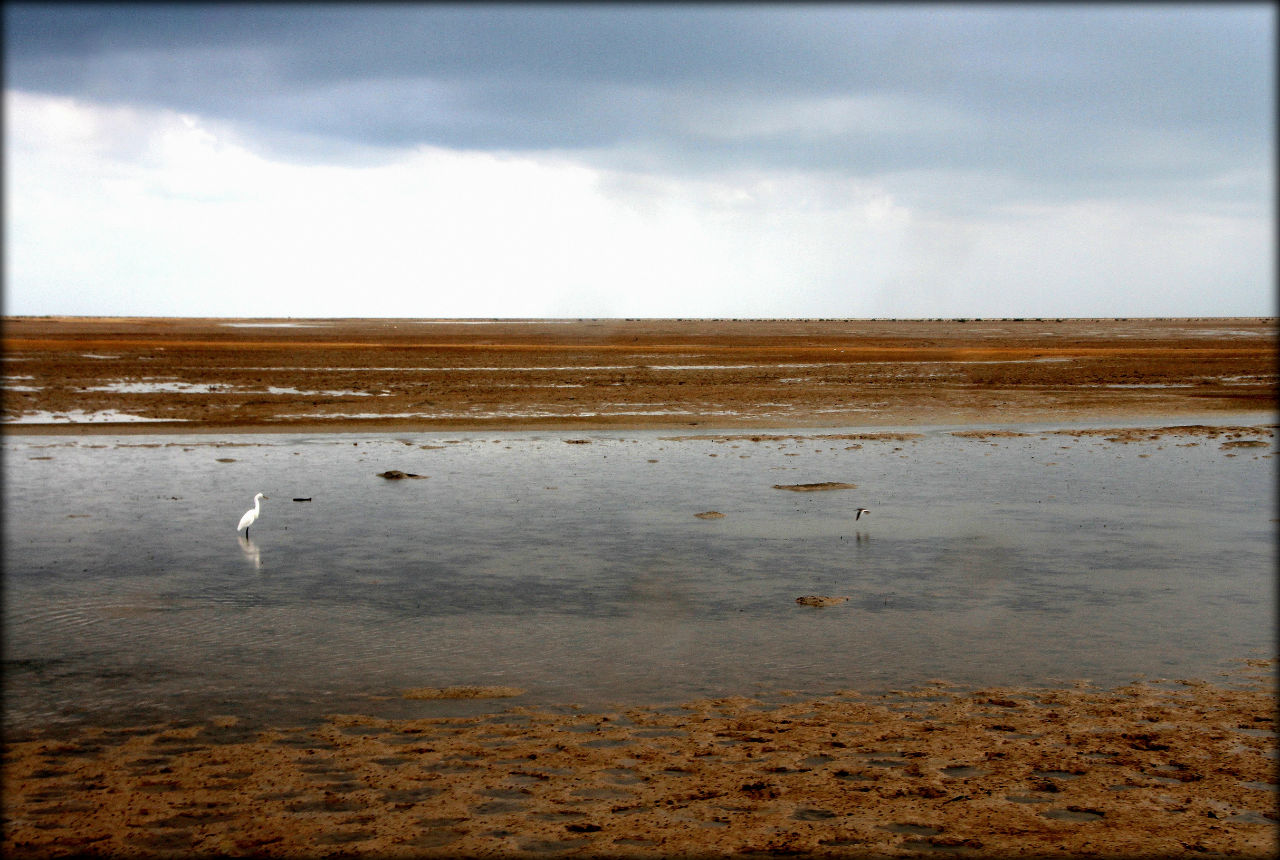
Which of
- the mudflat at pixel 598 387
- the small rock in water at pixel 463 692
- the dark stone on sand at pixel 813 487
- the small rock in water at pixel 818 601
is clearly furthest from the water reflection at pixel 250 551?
the mudflat at pixel 598 387

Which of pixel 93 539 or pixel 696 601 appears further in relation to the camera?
pixel 93 539

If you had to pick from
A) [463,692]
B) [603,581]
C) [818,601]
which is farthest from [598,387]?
[463,692]

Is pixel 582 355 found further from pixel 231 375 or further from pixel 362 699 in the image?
pixel 362 699

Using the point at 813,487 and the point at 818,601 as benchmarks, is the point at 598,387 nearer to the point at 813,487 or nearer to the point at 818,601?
the point at 813,487

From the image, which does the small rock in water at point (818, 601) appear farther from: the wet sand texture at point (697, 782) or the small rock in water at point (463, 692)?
the small rock in water at point (463, 692)

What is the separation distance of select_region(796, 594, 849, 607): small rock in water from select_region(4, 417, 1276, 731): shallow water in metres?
0.18

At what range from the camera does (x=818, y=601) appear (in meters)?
9.61

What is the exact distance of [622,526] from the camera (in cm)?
1322

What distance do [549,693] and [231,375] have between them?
37.9 meters

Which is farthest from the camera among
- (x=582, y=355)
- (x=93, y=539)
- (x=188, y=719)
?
(x=582, y=355)

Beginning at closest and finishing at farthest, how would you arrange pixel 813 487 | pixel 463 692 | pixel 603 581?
pixel 463 692 < pixel 603 581 < pixel 813 487

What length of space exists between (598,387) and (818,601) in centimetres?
2597

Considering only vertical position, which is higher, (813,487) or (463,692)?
(813,487)

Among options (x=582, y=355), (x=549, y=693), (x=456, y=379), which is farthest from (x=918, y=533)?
(x=582, y=355)
